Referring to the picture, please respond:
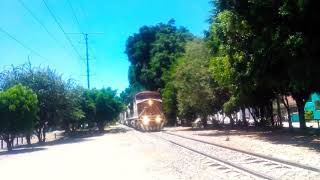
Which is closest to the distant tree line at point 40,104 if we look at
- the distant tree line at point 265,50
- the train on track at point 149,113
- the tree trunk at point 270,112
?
the train on track at point 149,113

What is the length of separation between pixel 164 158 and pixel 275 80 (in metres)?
8.88

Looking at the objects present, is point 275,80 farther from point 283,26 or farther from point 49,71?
point 49,71

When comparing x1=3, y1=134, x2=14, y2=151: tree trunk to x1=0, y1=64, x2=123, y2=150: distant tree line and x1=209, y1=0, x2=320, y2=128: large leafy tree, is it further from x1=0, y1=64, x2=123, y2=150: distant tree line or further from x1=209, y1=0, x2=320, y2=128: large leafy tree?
x1=209, y1=0, x2=320, y2=128: large leafy tree

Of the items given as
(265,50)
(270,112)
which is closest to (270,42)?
(265,50)

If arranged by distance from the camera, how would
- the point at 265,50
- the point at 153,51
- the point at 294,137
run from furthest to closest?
1. the point at 153,51
2. the point at 294,137
3. the point at 265,50

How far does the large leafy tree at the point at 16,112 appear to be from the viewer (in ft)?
108

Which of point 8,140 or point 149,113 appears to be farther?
point 149,113

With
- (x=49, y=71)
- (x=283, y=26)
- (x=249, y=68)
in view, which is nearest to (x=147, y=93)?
(x=49, y=71)

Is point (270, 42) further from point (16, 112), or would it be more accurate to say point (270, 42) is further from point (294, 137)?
point (16, 112)

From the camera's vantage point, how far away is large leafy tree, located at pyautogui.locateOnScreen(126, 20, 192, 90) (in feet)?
233

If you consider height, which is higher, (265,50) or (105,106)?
(105,106)

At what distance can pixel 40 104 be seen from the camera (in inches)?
1666

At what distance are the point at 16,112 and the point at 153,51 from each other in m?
42.2

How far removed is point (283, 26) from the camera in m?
21.6
